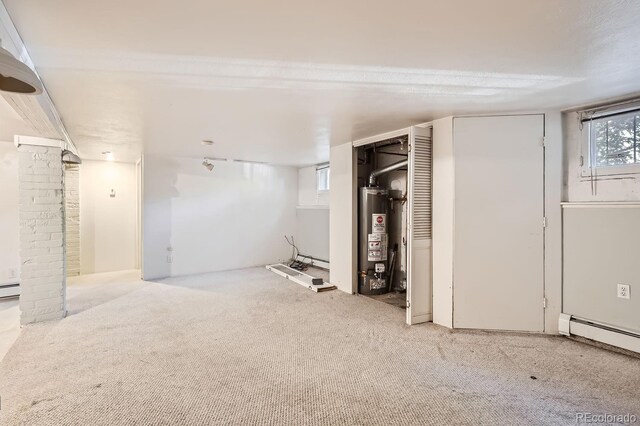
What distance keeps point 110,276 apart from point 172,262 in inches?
43.0

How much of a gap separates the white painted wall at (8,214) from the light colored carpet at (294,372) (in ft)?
6.01

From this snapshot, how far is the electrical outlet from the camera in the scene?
8.56ft

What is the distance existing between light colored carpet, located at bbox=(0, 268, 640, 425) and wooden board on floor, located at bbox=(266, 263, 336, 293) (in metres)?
0.97

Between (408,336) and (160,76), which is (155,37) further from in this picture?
(408,336)

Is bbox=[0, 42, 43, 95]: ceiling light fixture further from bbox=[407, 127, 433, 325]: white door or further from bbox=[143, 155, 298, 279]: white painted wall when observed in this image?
bbox=[143, 155, 298, 279]: white painted wall

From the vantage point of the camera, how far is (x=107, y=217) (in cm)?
589

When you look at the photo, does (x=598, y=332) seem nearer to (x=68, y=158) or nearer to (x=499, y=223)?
(x=499, y=223)

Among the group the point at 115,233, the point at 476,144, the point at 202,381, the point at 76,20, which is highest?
the point at 76,20

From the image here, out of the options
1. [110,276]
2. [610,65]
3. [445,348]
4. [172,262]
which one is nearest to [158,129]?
[172,262]

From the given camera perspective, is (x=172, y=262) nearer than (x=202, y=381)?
No

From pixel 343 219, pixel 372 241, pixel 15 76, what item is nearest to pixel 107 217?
pixel 343 219

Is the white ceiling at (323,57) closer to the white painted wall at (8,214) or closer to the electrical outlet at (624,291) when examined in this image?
the electrical outlet at (624,291)

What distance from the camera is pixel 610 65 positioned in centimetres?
199

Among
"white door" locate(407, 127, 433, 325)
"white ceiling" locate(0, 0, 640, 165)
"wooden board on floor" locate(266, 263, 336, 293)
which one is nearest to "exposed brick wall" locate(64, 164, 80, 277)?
"white ceiling" locate(0, 0, 640, 165)
